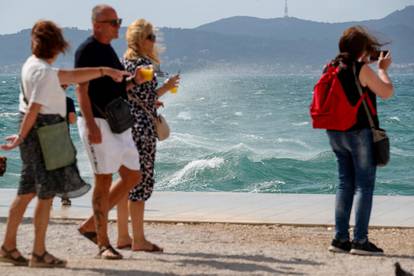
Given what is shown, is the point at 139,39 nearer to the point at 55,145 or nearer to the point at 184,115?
the point at 55,145

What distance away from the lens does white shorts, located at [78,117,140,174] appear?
22.4 ft

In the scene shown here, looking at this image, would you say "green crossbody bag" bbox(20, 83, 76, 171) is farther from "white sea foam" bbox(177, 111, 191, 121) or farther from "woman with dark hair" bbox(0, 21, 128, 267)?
"white sea foam" bbox(177, 111, 191, 121)

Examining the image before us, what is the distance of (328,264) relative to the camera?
706cm

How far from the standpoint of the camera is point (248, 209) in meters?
9.63

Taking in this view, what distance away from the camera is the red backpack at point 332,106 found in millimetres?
7320

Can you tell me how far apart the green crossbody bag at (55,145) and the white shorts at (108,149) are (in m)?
0.28

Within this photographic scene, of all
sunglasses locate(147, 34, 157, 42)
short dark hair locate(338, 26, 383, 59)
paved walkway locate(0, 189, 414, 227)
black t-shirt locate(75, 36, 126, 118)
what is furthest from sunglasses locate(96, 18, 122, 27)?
paved walkway locate(0, 189, 414, 227)

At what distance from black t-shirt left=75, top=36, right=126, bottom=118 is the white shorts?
106 mm

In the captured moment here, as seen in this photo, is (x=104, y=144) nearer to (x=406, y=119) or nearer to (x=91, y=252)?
(x=91, y=252)

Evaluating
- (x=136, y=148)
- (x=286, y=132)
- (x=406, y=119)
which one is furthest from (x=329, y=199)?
(x=406, y=119)

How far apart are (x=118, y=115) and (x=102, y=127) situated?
0.16 meters

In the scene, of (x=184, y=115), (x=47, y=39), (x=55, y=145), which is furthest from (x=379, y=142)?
(x=184, y=115)

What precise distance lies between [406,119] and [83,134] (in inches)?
1708

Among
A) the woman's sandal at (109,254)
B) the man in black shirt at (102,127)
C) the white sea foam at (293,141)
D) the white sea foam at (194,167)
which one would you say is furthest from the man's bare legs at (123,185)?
the white sea foam at (293,141)
